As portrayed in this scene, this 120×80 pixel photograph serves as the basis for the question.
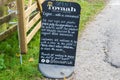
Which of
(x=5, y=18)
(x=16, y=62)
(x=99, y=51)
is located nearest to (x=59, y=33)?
(x=16, y=62)

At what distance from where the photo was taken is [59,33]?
621cm

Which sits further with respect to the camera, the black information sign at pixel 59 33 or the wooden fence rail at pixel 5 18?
the wooden fence rail at pixel 5 18

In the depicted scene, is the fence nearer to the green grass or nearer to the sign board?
the green grass

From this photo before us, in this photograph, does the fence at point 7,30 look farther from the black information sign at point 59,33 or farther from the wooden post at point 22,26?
the black information sign at point 59,33

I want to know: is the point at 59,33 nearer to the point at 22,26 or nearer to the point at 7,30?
the point at 22,26

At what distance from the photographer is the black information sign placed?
20.0ft

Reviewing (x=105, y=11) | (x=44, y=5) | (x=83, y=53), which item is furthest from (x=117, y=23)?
(x=44, y=5)

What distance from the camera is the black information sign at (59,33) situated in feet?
20.0

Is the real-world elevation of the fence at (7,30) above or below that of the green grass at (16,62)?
above

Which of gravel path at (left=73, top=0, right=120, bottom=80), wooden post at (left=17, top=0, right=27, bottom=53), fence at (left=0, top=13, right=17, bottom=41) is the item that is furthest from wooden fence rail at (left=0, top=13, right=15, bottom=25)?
gravel path at (left=73, top=0, right=120, bottom=80)

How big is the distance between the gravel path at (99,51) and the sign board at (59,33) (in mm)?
419

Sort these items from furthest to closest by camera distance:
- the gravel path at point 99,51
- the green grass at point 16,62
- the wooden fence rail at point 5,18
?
the wooden fence rail at point 5,18 → the gravel path at point 99,51 → the green grass at point 16,62

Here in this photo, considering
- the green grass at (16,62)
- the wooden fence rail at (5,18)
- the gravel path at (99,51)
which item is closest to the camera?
the green grass at (16,62)

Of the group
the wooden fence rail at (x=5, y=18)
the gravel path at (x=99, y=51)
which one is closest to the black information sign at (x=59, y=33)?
the gravel path at (x=99, y=51)
